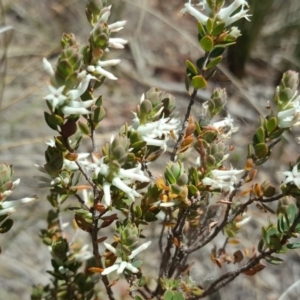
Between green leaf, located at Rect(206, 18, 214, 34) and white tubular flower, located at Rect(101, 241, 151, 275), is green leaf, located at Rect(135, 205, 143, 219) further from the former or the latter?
green leaf, located at Rect(206, 18, 214, 34)

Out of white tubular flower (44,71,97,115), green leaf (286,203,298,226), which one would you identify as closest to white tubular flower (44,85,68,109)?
white tubular flower (44,71,97,115)

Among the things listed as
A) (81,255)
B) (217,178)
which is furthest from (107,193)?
(81,255)

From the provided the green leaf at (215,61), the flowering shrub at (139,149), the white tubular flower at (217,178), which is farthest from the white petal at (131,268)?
the green leaf at (215,61)

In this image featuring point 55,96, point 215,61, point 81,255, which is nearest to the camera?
point 55,96

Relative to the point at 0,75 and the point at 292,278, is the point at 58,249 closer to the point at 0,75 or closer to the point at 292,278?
the point at 292,278

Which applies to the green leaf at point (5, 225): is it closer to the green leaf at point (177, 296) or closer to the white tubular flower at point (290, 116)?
the green leaf at point (177, 296)

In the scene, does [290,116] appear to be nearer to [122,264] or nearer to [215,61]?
[215,61]

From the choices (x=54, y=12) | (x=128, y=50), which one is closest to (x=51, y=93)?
(x=128, y=50)

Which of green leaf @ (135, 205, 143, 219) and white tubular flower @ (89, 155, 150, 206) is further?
green leaf @ (135, 205, 143, 219)

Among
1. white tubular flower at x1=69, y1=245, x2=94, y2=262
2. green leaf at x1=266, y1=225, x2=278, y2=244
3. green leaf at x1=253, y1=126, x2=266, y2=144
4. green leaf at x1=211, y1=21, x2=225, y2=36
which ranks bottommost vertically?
white tubular flower at x1=69, y1=245, x2=94, y2=262

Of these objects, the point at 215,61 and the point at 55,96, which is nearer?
Result: the point at 55,96

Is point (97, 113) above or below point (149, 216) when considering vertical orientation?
above

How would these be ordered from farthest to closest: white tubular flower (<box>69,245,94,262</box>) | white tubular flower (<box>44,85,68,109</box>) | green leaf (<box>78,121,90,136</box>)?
1. white tubular flower (<box>69,245,94,262</box>)
2. green leaf (<box>78,121,90,136</box>)
3. white tubular flower (<box>44,85,68,109</box>)
